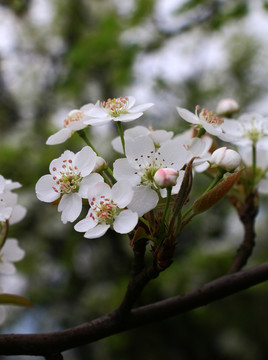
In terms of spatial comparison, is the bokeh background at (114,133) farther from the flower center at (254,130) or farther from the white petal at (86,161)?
the white petal at (86,161)

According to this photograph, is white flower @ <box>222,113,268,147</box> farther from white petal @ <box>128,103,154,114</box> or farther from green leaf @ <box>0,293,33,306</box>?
green leaf @ <box>0,293,33,306</box>

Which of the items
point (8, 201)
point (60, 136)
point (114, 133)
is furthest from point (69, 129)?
point (114, 133)

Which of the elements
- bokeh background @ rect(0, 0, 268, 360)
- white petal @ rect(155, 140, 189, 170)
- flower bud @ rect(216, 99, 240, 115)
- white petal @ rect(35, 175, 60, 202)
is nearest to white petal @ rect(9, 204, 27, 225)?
white petal @ rect(35, 175, 60, 202)

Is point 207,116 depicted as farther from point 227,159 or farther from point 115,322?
point 115,322

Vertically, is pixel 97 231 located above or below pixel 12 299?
above

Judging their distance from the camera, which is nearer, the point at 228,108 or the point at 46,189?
the point at 46,189

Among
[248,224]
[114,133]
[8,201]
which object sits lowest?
[114,133]

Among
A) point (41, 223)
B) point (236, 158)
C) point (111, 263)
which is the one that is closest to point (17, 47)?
point (41, 223)
